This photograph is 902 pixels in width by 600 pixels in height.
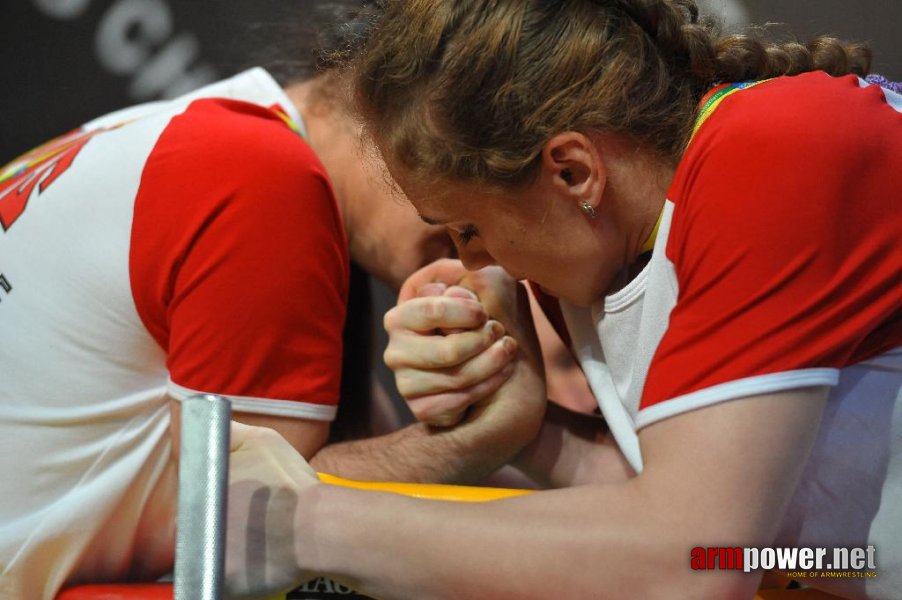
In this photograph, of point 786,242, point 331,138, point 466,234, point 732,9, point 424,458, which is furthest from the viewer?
point 732,9

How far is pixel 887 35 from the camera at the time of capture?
1.38 m

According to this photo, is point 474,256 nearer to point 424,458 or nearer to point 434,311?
point 434,311

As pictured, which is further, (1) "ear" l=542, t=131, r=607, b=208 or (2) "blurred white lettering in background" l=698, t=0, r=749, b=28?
(2) "blurred white lettering in background" l=698, t=0, r=749, b=28

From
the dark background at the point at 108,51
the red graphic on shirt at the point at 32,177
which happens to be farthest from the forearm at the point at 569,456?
the dark background at the point at 108,51

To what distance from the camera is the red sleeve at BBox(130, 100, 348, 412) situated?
96 centimetres

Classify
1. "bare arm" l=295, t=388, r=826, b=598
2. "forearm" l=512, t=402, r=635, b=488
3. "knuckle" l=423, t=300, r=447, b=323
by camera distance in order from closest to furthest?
→ "bare arm" l=295, t=388, r=826, b=598 → "knuckle" l=423, t=300, r=447, b=323 → "forearm" l=512, t=402, r=635, b=488

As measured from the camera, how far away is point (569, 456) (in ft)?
3.68

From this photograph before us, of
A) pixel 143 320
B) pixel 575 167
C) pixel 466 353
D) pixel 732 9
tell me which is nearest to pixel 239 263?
pixel 143 320

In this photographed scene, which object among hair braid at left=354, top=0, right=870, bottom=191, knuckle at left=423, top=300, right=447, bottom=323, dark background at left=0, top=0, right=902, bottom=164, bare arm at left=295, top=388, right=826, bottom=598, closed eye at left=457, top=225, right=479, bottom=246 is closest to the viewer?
bare arm at left=295, top=388, right=826, bottom=598

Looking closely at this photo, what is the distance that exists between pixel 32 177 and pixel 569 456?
68 centimetres

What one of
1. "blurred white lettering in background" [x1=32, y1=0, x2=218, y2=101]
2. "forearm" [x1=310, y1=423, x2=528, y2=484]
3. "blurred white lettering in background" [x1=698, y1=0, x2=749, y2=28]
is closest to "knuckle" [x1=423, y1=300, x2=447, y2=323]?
"forearm" [x1=310, y1=423, x2=528, y2=484]

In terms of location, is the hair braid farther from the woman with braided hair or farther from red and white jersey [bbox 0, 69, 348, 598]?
red and white jersey [bbox 0, 69, 348, 598]

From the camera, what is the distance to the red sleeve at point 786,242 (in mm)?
667

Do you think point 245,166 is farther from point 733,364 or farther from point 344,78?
point 733,364
